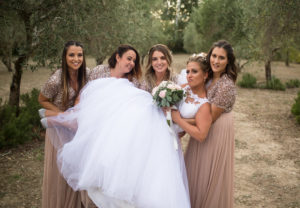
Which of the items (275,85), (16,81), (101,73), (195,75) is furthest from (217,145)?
(275,85)

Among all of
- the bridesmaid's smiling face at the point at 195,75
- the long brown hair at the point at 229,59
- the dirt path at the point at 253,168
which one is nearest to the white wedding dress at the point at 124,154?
the bridesmaid's smiling face at the point at 195,75

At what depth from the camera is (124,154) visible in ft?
9.00

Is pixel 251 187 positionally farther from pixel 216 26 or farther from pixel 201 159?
pixel 216 26

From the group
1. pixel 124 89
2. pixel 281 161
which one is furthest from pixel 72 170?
pixel 281 161

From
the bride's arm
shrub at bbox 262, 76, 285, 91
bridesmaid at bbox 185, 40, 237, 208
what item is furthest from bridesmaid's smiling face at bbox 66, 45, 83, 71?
shrub at bbox 262, 76, 285, 91

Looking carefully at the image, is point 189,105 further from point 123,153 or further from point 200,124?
point 123,153

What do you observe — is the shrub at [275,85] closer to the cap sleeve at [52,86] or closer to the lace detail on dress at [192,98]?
the lace detail on dress at [192,98]

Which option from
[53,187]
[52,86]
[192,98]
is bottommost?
[53,187]

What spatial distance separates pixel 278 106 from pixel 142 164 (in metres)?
11.4

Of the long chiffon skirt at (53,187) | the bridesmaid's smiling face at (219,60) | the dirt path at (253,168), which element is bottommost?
the dirt path at (253,168)

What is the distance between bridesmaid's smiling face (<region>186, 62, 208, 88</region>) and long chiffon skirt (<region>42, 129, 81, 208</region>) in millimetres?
2021

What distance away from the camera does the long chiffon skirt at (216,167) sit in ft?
11.0

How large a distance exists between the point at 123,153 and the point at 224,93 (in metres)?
1.30

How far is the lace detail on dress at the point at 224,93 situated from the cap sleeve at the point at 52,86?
2019mm
